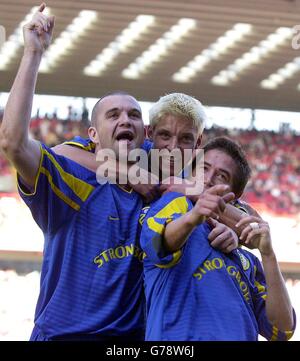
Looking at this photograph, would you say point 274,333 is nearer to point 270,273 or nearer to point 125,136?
point 270,273

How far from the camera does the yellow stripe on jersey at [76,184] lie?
243 cm

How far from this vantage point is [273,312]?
2.31 metres

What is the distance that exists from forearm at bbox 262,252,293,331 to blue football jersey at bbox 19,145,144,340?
364mm

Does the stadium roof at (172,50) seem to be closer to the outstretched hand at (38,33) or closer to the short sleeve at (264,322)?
the outstretched hand at (38,33)

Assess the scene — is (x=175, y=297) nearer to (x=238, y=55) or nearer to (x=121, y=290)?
(x=121, y=290)

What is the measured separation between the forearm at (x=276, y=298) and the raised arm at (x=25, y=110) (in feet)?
2.26

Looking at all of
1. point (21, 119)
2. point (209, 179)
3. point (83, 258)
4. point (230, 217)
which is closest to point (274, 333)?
point (230, 217)

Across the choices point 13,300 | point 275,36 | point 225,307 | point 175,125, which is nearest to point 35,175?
point 175,125

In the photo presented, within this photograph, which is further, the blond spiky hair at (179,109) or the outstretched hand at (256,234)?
the blond spiky hair at (179,109)

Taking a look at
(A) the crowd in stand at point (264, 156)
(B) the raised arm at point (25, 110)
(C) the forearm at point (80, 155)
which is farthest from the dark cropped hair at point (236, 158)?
(A) the crowd in stand at point (264, 156)

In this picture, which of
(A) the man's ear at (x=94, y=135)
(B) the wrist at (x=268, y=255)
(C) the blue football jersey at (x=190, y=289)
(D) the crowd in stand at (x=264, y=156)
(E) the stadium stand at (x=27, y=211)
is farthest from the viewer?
(D) the crowd in stand at (x=264, y=156)

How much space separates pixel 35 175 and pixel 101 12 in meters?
10.4

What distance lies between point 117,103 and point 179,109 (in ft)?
0.63

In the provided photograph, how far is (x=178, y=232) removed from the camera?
81.4 inches
